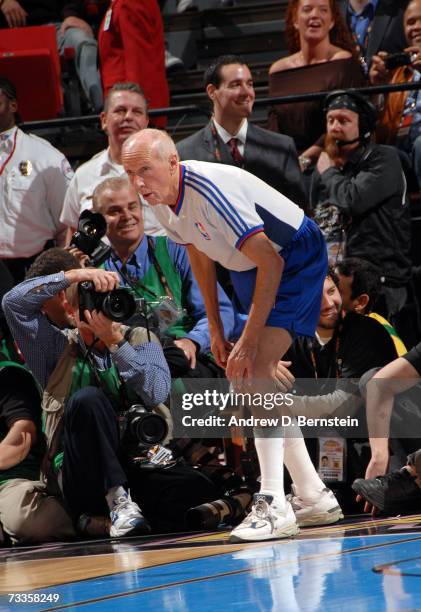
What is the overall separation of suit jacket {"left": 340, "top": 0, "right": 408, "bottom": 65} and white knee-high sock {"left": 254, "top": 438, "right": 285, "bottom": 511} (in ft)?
11.4

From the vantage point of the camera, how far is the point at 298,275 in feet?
11.9

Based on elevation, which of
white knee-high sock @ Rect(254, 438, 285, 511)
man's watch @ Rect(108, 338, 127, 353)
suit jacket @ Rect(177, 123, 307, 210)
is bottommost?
white knee-high sock @ Rect(254, 438, 285, 511)

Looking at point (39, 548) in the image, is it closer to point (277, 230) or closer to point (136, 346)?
point (136, 346)

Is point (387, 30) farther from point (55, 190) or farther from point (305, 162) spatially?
point (55, 190)

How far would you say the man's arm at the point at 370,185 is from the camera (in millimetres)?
5215

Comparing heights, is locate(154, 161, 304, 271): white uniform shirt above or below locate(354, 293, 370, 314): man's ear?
above

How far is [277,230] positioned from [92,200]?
1674 millimetres

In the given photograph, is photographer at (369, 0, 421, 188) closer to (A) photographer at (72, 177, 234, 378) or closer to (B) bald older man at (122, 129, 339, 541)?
(A) photographer at (72, 177, 234, 378)

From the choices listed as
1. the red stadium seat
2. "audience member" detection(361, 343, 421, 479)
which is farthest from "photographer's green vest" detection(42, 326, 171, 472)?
the red stadium seat

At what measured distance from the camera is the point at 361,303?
4688 mm

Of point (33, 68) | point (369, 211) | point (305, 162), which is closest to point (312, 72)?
point (305, 162)

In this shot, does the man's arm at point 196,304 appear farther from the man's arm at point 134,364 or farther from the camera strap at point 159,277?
the man's arm at point 134,364

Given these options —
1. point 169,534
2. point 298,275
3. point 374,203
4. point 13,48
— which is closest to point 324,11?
point 374,203

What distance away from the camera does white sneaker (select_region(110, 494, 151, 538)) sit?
384cm
